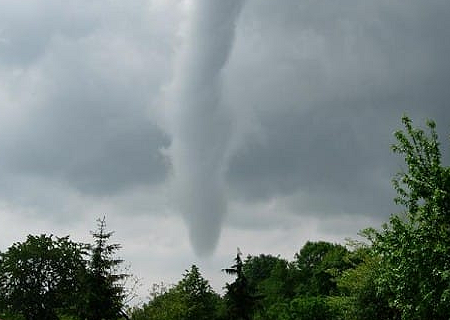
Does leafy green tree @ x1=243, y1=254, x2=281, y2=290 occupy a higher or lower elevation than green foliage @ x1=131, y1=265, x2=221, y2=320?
higher

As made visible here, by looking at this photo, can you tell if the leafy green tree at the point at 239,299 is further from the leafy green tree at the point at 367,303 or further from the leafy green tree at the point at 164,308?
the leafy green tree at the point at 367,303

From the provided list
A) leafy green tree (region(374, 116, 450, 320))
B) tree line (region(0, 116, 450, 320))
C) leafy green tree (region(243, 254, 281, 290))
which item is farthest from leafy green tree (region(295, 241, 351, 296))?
leafy green tree (region(374, 116, 450, 320))

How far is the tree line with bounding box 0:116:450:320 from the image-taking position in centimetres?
2392

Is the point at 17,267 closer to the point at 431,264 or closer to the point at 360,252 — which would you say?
the point at 360,252

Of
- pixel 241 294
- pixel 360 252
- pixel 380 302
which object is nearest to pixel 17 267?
pixel 241 294

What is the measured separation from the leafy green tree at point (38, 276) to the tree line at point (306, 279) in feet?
0.41

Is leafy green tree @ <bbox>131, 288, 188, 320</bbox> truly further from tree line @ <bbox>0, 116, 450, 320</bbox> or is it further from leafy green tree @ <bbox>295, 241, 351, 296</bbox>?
leafy green tree @ <bbox>295, 241, 351, 296</bbox>

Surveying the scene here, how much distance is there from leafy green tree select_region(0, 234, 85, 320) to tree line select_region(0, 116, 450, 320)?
12 centimetres

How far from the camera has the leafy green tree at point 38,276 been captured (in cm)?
7788

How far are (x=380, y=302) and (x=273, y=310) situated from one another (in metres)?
41.5

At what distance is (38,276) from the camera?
80.8 meters

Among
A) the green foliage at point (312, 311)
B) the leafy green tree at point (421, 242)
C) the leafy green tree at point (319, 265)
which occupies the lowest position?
the leafy green tree at point (421, 242)

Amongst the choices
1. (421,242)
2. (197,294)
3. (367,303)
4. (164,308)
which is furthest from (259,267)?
(421,242)

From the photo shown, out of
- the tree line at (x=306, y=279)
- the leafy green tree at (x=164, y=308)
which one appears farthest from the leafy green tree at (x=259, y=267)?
the leafy green tree at (x=164, y=308)
